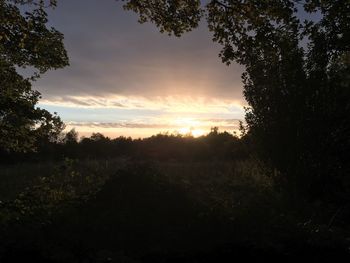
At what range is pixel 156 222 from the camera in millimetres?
16469

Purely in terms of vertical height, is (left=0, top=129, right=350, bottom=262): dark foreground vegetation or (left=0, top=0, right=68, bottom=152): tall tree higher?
(left=0, top=0, right=68, bottom=152): tall tree

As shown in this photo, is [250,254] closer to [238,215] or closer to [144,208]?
[238,215]

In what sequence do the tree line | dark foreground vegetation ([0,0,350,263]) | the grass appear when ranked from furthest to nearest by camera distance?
the tree line
the grass
dark foreground vegetation ([0,0,350,263])

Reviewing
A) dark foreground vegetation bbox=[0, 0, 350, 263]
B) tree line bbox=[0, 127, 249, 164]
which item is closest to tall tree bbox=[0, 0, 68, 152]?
dark foreground vegetation bbox=[0, 0, 350, 263]

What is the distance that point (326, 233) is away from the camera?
45.6 feet

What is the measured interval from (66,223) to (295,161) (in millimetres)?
9883

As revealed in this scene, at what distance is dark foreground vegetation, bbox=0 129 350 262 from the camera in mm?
7328

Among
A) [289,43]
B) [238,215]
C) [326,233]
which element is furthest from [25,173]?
[289,43]

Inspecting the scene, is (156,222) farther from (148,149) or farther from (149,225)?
(148,149)

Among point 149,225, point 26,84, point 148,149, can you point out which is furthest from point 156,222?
point 148,149

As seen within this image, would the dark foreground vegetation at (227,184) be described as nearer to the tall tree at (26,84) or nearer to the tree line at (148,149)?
the tall tree at (26,84)

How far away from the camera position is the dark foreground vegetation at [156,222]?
7328 millimetres

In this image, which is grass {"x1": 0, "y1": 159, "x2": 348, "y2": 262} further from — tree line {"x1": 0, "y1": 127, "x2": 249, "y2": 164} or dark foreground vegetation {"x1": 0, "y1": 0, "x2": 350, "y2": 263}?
tree line {"x1": 0, "y1": 127, "x2": 249, "y2": 164}

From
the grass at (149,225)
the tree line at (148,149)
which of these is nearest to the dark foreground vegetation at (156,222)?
the grass at (149,225)
